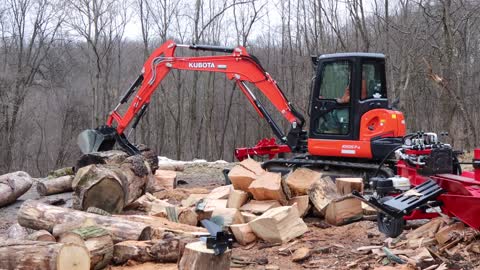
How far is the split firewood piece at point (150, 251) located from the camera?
568cm

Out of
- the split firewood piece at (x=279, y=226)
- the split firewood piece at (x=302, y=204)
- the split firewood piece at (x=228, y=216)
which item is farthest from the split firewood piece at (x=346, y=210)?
the split firewood piece at (x=228, y=216)

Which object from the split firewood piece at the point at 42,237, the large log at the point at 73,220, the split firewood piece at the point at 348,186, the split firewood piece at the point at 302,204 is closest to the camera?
the split firewood piece at the point at 42,237

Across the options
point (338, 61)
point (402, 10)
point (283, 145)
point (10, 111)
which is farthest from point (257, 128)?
point (338, 61)

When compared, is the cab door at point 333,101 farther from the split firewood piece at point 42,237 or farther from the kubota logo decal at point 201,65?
the split firewood piece at point 42,237

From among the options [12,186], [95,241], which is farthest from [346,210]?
[12,186]

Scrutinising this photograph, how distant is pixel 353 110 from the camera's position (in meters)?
9.25

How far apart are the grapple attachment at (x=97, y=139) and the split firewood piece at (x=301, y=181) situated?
4930 mm

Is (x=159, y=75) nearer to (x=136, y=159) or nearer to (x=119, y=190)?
(x=136, y=159)

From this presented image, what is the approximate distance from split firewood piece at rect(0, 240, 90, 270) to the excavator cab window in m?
5.88

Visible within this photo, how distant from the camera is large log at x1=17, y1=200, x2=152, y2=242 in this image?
6055mm

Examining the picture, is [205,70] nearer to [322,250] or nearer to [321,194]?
[321,194]

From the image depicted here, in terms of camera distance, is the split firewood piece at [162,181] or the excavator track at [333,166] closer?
the excavator track at [333,166]

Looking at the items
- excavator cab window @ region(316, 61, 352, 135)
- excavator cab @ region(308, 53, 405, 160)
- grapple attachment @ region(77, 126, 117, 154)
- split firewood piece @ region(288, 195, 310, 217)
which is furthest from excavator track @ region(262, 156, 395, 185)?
grapple attachment @ region(77, 126, 117, 154)

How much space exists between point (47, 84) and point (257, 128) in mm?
14260
